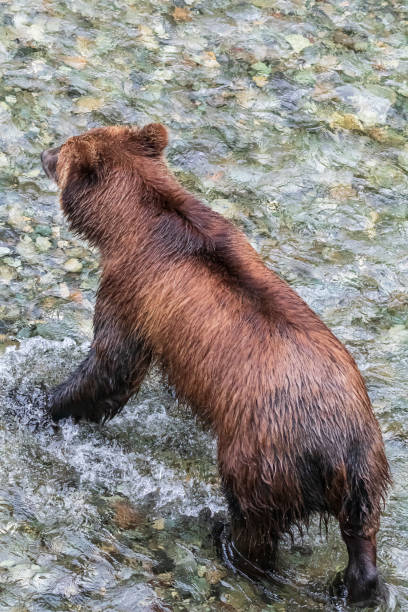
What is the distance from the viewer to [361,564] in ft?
15.9

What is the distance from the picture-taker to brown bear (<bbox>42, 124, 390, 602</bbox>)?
461 cm

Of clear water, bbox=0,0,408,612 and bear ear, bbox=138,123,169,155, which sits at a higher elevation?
bear ear, bbox=138,123,169,155

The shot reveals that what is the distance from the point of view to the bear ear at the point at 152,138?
6.00 m

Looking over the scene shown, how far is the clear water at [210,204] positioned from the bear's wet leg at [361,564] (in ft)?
0.97

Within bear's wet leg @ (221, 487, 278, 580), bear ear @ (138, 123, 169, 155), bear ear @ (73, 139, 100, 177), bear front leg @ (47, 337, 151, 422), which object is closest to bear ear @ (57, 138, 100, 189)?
bear ear @ (73, 139, 100, 177)

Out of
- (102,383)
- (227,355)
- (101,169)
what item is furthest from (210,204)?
(227,355)

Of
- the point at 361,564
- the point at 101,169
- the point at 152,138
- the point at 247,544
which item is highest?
the point at 152,138

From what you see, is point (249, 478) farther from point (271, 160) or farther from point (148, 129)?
point (271, 160)

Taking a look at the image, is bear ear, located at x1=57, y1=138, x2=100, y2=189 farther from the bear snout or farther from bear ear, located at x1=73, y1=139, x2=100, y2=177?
the bear snout

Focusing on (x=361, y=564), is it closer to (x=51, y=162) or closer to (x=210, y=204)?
(x=51, y=162)

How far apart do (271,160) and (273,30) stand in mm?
2243

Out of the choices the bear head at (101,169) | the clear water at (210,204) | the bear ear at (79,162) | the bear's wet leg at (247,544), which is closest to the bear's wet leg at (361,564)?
the clear water at (210,204)

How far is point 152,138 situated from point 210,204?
7.10 feet

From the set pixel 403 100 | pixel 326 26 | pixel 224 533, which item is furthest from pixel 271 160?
pixel 224 533
